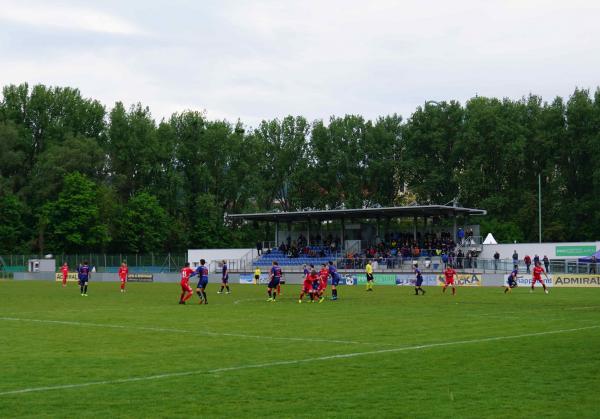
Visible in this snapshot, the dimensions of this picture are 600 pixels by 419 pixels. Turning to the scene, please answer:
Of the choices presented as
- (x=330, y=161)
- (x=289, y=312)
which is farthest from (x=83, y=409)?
(x=330, y=161)

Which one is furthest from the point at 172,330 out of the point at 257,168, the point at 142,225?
the point at 257,168

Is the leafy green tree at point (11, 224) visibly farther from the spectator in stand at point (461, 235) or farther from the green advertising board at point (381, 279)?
the spectator in stand at point (461, 235)

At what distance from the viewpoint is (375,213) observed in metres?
79.1

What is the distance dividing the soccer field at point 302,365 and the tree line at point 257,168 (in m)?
68.5

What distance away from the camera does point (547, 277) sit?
5956cm

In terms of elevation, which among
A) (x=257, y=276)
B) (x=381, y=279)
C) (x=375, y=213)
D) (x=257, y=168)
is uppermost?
(x=257, y=168)

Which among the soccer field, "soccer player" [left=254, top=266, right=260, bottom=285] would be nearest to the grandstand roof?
"soccer player" [left=254, top=266, right=260, bottom=285]

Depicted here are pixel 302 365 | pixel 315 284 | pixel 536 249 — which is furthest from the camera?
pixel 536 249

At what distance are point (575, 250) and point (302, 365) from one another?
5602 cm

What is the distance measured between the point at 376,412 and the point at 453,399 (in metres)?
1.50

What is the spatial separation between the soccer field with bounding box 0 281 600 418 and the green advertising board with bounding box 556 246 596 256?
39184 millimetres

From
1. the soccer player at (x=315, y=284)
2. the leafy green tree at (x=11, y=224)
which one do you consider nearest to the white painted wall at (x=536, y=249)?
the soccer player at (x=315, y=284)

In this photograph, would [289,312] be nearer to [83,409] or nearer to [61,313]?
[61,313]

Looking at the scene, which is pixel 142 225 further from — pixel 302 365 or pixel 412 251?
pixel 302 365
